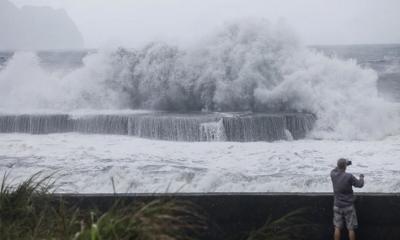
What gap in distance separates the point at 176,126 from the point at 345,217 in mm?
9872

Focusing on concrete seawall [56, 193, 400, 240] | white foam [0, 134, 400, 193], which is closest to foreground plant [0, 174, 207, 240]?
concrete seawall [56, 193, 400, 240]

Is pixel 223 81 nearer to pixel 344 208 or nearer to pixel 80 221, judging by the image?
pixel 344 208

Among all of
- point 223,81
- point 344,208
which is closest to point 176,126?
point 223,81

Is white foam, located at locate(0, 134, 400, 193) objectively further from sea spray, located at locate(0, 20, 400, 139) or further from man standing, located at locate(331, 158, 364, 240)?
sea spray, located at locate(0, 20, 400, 139)

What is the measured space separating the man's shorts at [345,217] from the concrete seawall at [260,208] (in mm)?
279

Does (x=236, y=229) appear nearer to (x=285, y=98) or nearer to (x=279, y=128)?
(x=279, y=128)

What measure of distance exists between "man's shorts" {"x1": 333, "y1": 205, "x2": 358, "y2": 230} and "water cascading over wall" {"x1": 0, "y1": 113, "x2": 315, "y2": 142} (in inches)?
350

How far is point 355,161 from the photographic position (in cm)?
1232

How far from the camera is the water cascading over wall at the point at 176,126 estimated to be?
15.0 meters

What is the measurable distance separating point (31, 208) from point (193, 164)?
7537 mm

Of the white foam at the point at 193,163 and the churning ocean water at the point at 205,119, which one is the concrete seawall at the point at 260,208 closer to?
the churning ocean water at the point at 205,119

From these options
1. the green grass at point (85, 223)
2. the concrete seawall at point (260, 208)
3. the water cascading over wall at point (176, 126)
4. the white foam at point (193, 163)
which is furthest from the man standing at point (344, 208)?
the water cascading over wall at point (176, 126)

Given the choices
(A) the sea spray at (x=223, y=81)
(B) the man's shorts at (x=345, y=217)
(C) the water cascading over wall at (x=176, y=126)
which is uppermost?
(A) the sea spray at (x=223, y=81)

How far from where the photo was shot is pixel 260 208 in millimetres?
5965
